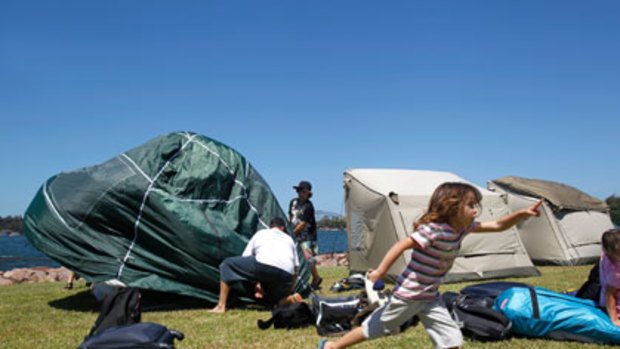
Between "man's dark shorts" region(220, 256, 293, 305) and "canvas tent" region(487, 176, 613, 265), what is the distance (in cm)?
853

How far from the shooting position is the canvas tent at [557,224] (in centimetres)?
1420

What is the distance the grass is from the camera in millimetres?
5289

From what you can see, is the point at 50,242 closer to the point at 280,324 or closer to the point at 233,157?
the point at 233,157

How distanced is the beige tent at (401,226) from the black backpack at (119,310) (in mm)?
5983

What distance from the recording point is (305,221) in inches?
397

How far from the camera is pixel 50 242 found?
754 cm

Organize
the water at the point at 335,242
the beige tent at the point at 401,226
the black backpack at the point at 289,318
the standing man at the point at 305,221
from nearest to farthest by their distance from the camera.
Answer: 1. the black backpack at the point at 289,318
2. the standing man at the point at 305,221
3. the beige tent at the point at 401,226
4. the water at the point at 335,242

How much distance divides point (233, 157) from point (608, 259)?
5.71 metres

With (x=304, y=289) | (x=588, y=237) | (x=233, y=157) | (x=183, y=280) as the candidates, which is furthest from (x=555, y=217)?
(x=183, y=280)

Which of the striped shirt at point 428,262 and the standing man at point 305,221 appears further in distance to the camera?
the standing man at point 305,221

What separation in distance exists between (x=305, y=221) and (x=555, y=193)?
8.48 m

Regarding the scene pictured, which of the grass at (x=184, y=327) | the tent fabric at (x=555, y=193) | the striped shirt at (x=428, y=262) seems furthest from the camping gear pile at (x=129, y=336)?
the tent fabric at (x=555, y=193)

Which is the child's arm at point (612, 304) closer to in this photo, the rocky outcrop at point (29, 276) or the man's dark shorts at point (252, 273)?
the man's dark shorts at point (252, 273)

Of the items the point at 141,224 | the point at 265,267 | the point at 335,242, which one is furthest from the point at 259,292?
the point at 335,242
